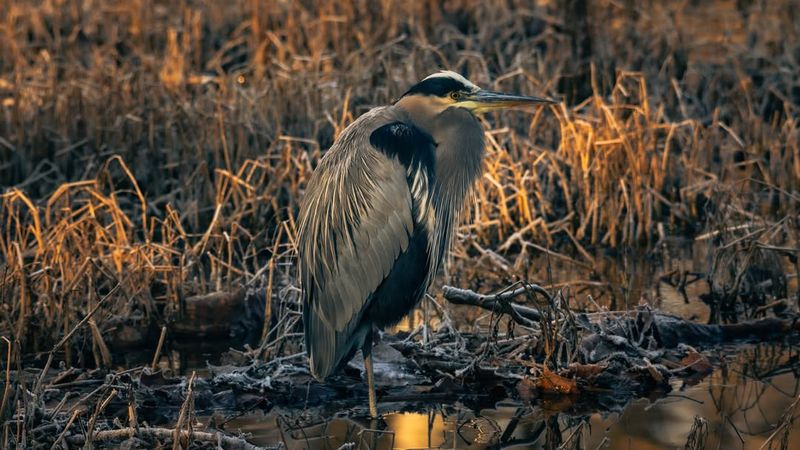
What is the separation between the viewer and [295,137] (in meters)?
8.89

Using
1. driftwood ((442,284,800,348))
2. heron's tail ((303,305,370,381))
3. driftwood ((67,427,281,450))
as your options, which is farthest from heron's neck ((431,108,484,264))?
driftwood ((67,427,281,450))

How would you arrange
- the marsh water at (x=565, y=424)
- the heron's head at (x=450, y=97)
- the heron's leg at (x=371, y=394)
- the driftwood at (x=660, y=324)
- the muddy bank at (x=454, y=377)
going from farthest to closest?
the driftwood at (x=660, y=324)
the heron's head at (x=450, y=97)
the muddy bank at (x=454, y=377)
the heron's leg at (x=371, y=394)
the marsh water at (x=565, y=424)

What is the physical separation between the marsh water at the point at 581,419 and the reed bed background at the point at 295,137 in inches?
31.0

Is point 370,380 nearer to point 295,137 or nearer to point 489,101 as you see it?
point 489,101

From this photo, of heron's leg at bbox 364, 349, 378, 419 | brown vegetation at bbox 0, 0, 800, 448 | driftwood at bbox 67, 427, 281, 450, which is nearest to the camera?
driftwood at bbox 67, 427, 281, 450

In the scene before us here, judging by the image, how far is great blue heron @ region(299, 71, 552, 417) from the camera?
225 inches

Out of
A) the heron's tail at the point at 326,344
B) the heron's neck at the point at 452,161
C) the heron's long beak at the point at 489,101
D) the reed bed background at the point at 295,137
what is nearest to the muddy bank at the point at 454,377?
the heron's tail at the point at 326,344

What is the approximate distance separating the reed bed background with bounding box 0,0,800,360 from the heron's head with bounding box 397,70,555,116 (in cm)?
103

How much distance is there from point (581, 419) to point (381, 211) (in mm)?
1127

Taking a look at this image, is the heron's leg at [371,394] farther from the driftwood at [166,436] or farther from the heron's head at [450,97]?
the heron's head at [450,97]

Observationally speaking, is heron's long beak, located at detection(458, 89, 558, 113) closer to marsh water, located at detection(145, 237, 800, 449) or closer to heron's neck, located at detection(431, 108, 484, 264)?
heron's neck, located at detection(431, 108, 484, 264)

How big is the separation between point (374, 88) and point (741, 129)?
7.90 ft

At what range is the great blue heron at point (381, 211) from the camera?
18.7ft

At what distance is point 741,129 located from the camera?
9.45 m
